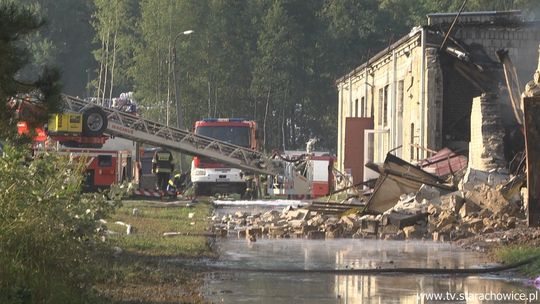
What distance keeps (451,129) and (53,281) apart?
27321 mm

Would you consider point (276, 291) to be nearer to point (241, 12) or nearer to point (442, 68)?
point (442, 68)

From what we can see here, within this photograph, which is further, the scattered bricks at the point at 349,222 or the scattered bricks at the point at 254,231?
the scattered bricks at the point at 349,222

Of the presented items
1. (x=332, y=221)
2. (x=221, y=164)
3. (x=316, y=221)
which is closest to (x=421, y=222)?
(x=332, y=221)

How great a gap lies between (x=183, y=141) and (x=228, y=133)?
282cm

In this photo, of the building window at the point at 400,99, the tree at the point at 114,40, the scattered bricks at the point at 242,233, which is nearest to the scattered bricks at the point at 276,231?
the scattered bricks at the point at 242,233

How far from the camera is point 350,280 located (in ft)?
50.2

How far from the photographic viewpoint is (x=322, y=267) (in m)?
17.0

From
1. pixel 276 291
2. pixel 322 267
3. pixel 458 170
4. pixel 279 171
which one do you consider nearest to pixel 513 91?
pixel 458 170

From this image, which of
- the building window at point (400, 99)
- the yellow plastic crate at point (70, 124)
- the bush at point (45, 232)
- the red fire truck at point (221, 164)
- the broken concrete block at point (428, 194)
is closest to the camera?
the bush at point (45, 232)

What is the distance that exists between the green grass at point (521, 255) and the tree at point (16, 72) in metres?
7.55

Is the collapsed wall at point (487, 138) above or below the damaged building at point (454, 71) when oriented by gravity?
below

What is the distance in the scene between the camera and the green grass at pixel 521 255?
15.9m

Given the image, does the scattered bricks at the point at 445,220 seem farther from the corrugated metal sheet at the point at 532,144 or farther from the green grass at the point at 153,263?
the green grass at the point at 153,263

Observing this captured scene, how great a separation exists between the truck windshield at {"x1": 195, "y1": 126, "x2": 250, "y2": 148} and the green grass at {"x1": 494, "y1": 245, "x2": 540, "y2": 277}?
85.2 feet
